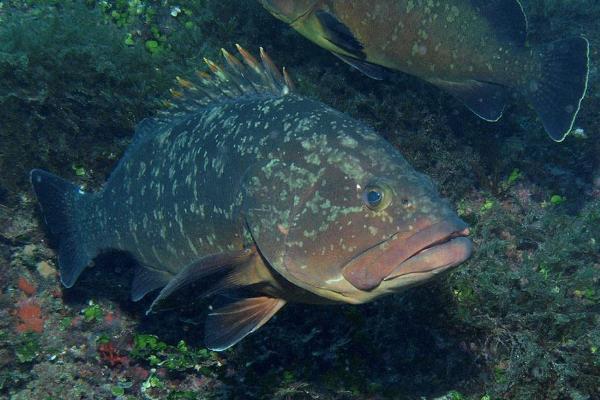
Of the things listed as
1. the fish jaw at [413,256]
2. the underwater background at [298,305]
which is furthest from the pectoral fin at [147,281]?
the fish jaw at [413,256]

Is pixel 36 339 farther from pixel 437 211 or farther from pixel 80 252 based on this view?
pixel 437 211

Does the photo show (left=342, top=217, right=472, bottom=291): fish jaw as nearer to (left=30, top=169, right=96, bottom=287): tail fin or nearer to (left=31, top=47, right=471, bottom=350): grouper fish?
(left=31, top=47, right=471, bottom=350): grouper fish

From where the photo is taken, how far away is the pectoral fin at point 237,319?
134 inches

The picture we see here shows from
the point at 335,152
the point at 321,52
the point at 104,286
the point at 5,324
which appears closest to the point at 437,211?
the point at 335,152

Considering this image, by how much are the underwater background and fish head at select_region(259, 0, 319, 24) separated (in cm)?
67

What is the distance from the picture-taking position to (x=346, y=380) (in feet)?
13.9

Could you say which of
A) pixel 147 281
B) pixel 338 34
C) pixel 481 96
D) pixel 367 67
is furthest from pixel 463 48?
pixel 147 281

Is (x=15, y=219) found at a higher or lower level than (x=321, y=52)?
higher

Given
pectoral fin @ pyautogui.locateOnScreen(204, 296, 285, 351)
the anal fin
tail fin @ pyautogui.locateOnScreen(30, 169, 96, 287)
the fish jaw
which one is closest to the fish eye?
the fish jaw

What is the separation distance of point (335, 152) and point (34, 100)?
12.7ft

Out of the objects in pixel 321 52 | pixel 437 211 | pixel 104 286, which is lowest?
pixel 104 286

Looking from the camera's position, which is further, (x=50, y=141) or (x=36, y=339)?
(x=50, y=141)

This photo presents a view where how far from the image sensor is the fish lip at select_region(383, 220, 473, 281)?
8.43 ft

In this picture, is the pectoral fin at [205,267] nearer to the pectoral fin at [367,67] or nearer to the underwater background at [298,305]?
the underwater background at [298,305]
